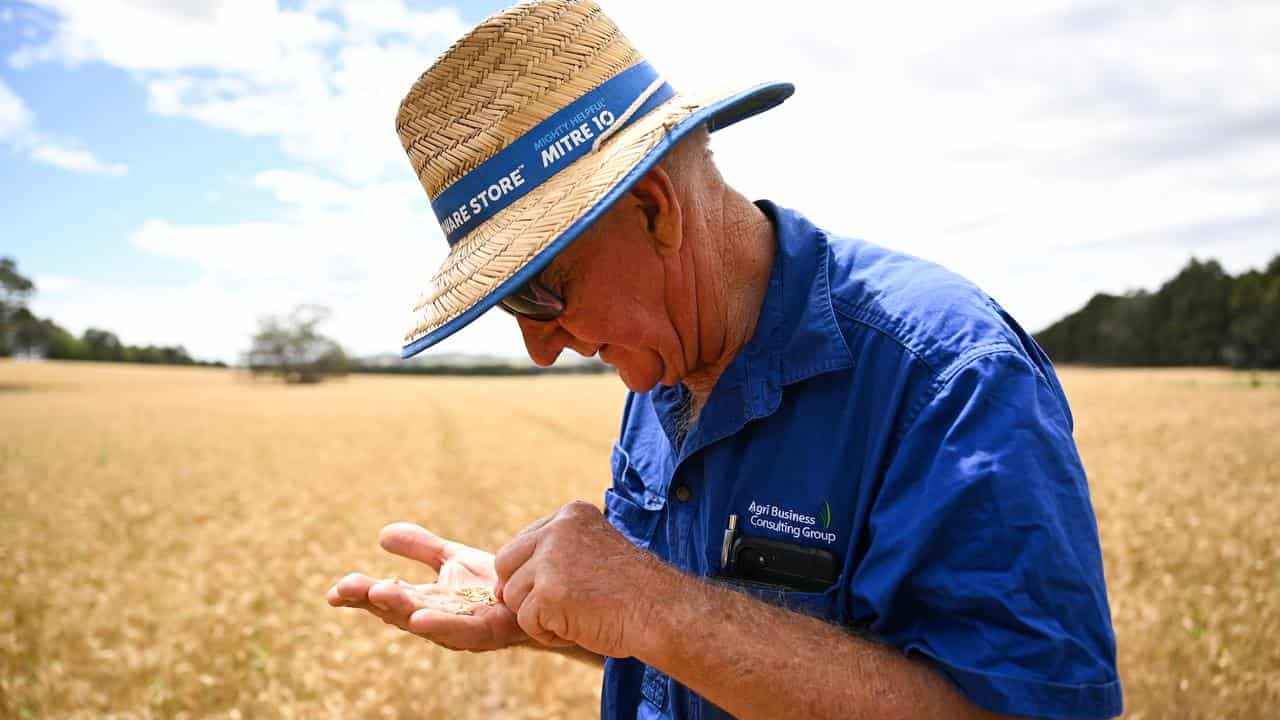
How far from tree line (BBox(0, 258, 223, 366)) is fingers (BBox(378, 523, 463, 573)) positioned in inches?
3544

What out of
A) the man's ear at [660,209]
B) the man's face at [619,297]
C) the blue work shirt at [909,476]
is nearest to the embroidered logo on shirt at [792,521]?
the blue work shirt at [909,476]

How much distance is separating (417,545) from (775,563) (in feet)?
3.93

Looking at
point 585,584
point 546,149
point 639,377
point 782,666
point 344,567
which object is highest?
point 546,149

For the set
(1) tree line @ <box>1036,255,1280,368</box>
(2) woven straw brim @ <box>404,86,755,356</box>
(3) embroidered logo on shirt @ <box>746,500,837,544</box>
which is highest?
(1) tree line @ <box>1036,255,1280,368</box>

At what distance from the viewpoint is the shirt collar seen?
169cm

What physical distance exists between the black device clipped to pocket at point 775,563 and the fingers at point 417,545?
38.2 inches

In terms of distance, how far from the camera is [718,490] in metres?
1.82

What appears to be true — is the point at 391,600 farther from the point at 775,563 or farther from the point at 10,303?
the point at 10,303

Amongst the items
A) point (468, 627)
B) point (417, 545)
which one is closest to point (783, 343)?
point (468, 627)

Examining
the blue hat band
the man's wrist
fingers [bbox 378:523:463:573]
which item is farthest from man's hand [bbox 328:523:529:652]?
the blue hat band

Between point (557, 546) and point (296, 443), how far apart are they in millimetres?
21816

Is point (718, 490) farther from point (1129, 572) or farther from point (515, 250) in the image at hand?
point (1129, 572)

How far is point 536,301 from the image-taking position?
1.73 m

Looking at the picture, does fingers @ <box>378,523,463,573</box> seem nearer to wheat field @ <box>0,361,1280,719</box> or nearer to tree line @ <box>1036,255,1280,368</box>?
wheat field @ <box>0,361,1280,719</box>
